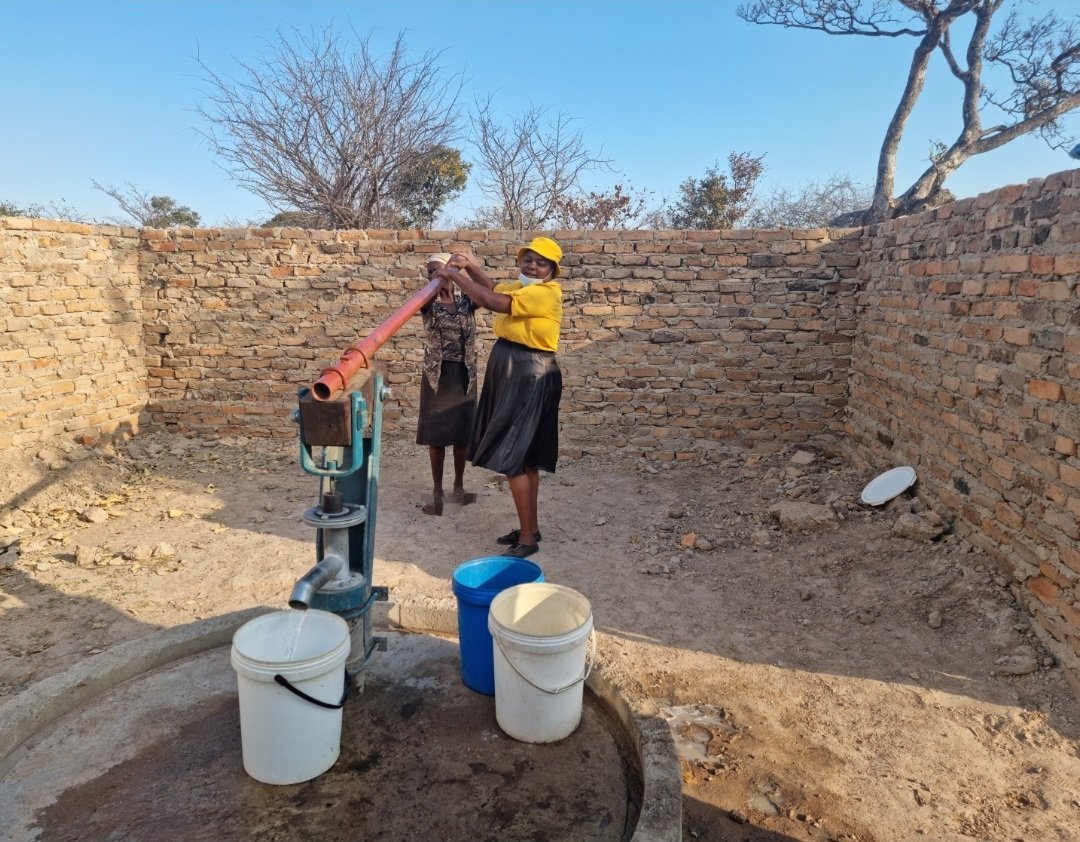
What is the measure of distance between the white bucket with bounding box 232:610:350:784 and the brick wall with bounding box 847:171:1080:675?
2.90 metres

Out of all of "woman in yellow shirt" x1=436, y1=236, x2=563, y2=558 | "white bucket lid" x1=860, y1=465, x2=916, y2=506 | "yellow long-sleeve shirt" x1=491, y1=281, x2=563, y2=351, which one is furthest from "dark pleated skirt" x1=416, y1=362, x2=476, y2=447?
"white bucket lid" x1=860, y1=465, x2=916, y2=506

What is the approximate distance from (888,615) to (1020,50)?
→ 12182 mm

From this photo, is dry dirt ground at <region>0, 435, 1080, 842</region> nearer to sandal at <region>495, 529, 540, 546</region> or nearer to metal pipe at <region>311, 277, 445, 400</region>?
sandal at <region>495, 529, 540, 546</region>

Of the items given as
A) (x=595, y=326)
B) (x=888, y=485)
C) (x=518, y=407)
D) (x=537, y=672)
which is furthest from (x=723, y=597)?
(x=595, y=326)

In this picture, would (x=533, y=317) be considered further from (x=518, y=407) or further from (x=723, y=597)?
(x=723, y=597)

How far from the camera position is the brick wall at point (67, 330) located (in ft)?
16.6

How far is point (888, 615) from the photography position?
3533 millimetres

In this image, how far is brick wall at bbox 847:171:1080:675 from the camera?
3027 millimetres

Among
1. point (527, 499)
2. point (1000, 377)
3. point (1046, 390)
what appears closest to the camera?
point (1046, 390)

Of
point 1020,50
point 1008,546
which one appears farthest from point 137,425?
point 1020,50

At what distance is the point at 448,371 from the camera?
15.3ft

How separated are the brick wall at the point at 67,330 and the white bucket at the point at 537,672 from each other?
461cm

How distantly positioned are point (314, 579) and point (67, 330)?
4687 millimetres

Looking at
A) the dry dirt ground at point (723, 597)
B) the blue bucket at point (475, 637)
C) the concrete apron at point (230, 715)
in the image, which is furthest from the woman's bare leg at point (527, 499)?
the blue bucket at point (475, 637)
